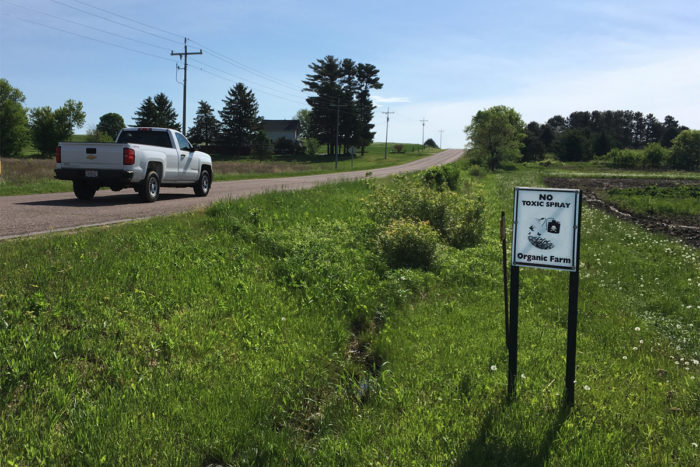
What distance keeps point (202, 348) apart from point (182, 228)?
3.97 meters

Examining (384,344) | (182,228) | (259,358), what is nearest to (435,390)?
(384,344)

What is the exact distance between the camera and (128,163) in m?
11.7

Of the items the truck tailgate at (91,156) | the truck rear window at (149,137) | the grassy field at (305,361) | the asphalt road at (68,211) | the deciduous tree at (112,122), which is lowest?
the grassy field at (305,361)

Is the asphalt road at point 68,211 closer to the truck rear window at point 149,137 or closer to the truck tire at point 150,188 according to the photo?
the truck tire at point 150,188

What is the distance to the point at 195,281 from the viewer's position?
6.13 metres

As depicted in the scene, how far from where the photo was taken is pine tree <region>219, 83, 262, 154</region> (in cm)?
8462

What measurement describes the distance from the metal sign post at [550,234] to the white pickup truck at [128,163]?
1038cm

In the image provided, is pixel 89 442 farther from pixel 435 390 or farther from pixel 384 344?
pixel 384 344

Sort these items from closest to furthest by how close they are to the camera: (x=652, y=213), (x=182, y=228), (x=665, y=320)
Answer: (x=665, y=320), (x=182, y=228), (x=652, y=213)

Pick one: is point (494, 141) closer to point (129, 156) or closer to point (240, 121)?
point (240, 121)

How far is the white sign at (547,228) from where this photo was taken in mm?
3721

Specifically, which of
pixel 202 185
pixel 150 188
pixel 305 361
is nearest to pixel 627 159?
pixel 202 185

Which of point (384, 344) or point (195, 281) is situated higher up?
point (195, 281)

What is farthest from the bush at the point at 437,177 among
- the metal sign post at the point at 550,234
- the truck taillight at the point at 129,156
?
the metal sign post at the point at 550,234
